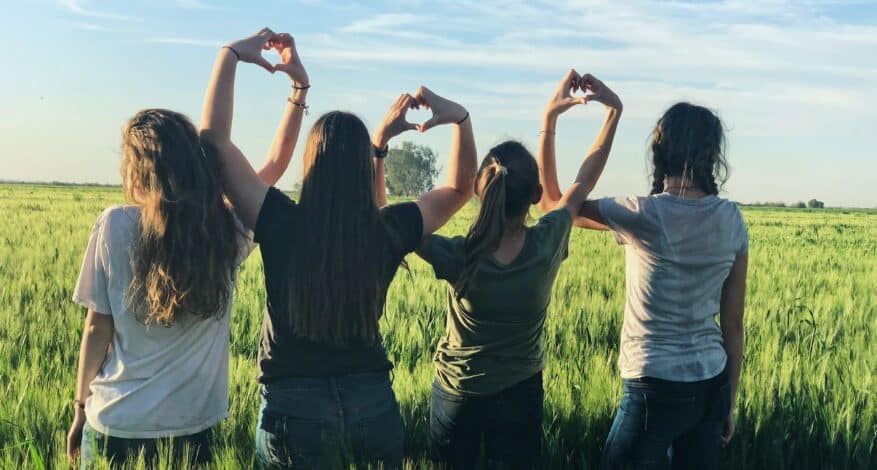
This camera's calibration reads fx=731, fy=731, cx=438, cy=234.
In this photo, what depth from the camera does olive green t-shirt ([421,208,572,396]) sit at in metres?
2.23

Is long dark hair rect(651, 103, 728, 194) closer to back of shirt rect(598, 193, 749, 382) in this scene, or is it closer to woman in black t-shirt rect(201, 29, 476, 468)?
back of shirt rect(598, 193, 749, 382)

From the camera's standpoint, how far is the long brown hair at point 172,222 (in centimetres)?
208

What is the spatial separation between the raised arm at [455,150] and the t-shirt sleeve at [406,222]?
7.8 inches

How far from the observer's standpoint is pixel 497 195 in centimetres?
223

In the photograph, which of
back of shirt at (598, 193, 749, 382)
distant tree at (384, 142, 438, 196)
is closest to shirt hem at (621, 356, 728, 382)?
back of shirt at (598, 193, 749, 382)

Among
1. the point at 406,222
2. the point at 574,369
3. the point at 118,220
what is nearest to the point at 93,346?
the point at 118,220

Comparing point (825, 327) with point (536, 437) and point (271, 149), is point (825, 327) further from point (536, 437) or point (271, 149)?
point (271, 149)

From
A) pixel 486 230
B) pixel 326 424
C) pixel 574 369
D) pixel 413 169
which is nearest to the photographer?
pixel 326 424

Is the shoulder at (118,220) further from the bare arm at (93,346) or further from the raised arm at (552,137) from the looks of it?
the raised arm at (552,137)

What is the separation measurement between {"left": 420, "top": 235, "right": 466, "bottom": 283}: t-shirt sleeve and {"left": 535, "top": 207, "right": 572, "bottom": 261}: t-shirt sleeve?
27 centimetres

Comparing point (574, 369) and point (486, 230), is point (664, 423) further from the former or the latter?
point (574, 369)

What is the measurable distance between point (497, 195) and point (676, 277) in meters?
0.65

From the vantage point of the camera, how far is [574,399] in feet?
11.4

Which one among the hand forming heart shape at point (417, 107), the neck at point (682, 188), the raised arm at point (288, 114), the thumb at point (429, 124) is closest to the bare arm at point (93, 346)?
the raised arm at point (288, 114)
